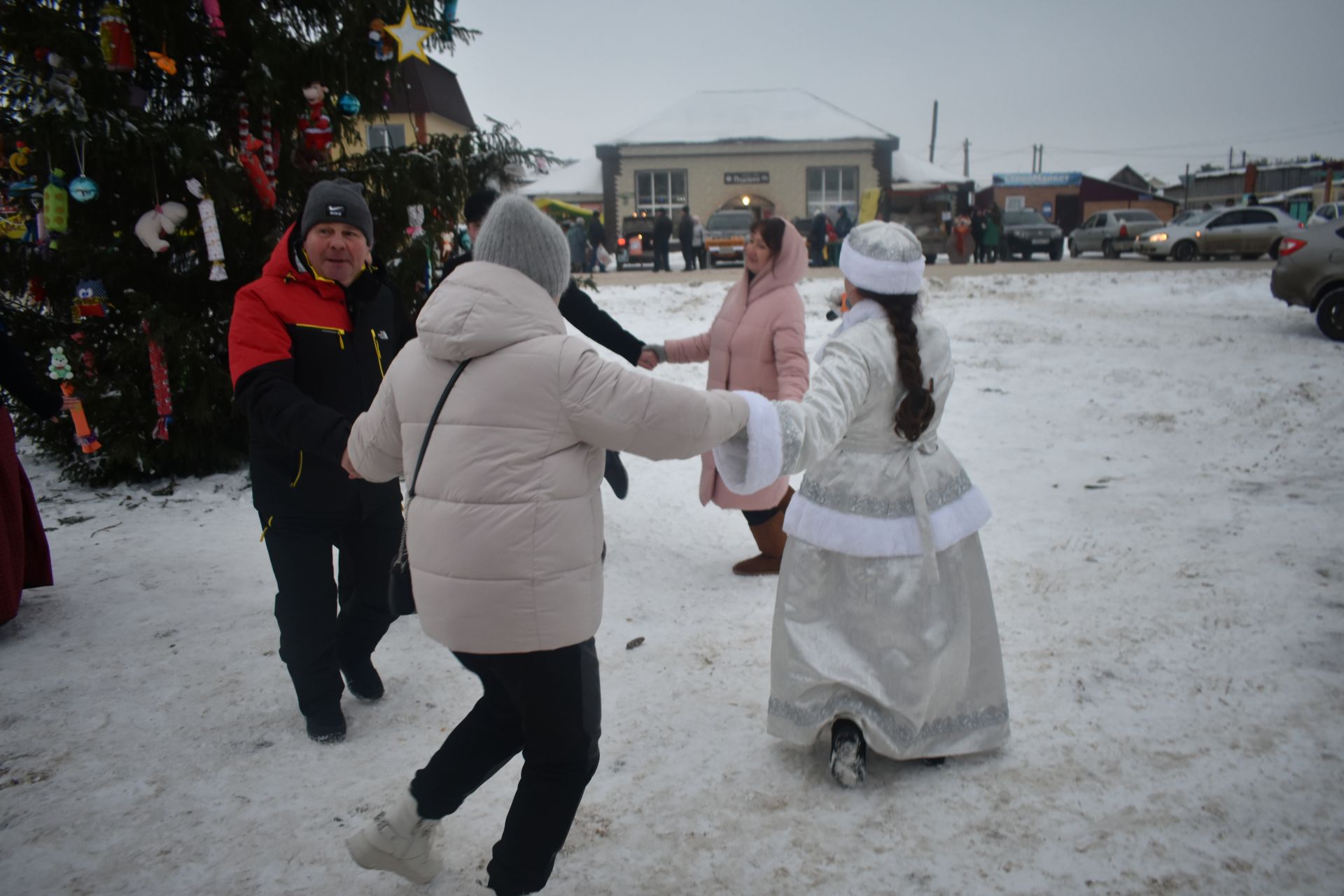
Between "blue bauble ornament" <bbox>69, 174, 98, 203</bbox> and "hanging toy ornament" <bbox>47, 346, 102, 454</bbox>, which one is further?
"hanging toy ornament" <bbox>47, 346, 102, 454</bbox>

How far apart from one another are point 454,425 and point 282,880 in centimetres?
151

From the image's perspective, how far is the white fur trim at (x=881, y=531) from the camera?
9.39ft

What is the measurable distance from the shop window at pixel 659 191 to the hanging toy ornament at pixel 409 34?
98.9 feet

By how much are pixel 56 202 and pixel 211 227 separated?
81 centimetres

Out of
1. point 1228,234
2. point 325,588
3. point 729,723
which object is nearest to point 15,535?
point 325,588

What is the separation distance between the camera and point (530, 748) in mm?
2176

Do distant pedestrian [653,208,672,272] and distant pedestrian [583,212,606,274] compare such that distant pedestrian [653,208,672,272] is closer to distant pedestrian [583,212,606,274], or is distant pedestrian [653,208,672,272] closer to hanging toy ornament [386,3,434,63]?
distant pedestrian [583,212,606,274]

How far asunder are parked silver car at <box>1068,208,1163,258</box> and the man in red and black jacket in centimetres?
2546

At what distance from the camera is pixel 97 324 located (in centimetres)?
599

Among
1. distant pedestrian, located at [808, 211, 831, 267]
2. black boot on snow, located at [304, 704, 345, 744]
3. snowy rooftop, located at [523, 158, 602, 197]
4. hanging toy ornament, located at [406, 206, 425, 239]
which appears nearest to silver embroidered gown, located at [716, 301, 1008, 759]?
black boot on snow, located at [304, 704, 345, 744]

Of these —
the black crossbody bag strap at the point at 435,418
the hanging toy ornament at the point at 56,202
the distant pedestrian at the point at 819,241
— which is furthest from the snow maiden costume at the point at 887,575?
the distant pedestrian at the point at 819,241

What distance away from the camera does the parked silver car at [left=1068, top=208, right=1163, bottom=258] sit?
2497 cm

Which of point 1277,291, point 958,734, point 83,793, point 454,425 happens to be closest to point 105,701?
point 83,793

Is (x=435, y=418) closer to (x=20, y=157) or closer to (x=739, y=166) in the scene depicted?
(x=20, y=157)
